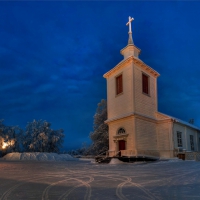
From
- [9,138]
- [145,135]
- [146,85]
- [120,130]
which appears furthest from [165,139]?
[9,138]

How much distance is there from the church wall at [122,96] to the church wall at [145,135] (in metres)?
1.69

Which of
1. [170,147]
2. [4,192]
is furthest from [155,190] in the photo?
[170,147]

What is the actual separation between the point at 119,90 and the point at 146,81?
9.93ft

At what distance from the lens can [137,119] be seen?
18438mm

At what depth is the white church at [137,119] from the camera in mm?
18406

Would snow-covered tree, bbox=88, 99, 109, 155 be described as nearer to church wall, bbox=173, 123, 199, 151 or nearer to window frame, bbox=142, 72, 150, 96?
window frame, bbox=142, 72, 150, 96

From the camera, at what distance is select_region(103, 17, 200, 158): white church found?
725 inches

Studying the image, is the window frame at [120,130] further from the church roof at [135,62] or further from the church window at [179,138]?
the church roof at [135,62]

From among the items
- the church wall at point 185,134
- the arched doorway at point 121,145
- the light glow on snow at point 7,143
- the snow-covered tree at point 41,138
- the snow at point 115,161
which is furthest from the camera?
the snow-covered tree at point 41,138

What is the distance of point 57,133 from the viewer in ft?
115

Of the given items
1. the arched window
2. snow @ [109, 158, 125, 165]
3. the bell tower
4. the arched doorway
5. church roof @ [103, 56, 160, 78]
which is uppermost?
church roof @ [103, 56, 160, 78]

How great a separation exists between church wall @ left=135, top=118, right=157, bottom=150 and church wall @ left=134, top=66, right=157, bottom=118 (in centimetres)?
102

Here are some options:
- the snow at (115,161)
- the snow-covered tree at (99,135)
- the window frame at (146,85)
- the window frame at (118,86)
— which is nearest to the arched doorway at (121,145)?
the snow at (115,161)

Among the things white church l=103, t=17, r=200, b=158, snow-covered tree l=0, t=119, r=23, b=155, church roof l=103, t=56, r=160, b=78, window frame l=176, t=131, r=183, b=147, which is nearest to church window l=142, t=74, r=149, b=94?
white church l=103, t=17, r=200, b=158
